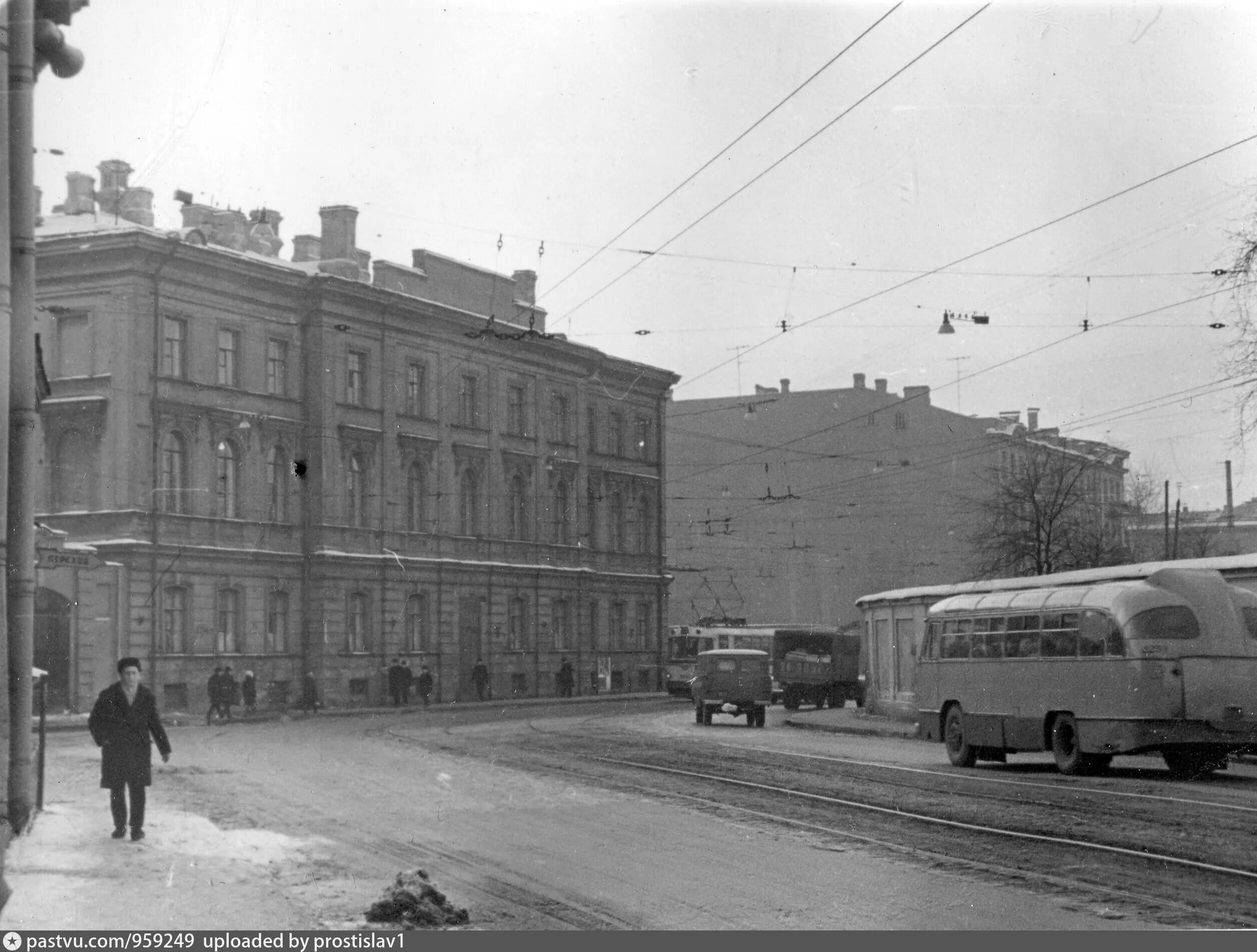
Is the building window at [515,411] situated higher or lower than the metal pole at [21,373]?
higher

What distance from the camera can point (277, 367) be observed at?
47844 mm

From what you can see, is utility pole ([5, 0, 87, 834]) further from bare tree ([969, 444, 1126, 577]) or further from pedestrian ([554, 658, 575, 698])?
pedestrian ([554, 658, 575, 698])

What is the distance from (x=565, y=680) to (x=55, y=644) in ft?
83.6

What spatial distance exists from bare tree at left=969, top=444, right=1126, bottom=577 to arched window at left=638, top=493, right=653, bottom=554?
1355 cm

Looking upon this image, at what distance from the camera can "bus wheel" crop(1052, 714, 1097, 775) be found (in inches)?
870

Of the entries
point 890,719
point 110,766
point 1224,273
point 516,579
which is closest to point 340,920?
point 110,766

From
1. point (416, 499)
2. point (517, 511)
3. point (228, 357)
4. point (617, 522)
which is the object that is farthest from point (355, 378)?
point (617, 522)

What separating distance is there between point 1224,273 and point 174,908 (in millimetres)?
21236

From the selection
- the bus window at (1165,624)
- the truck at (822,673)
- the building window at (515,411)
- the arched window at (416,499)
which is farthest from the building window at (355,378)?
the bus window at (1165,624)

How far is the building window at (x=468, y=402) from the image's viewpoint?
5603 centimetres

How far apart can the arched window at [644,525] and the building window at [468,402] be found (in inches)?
507

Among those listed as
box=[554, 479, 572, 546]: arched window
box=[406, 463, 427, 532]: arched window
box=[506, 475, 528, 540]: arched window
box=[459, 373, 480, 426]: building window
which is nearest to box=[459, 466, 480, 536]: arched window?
box=[459, 373, 480, 426]: building window

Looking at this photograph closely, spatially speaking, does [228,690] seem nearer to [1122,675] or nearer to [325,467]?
[325,467]

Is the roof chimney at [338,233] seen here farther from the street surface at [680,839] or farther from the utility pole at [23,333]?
the utility pole at [23,333]
